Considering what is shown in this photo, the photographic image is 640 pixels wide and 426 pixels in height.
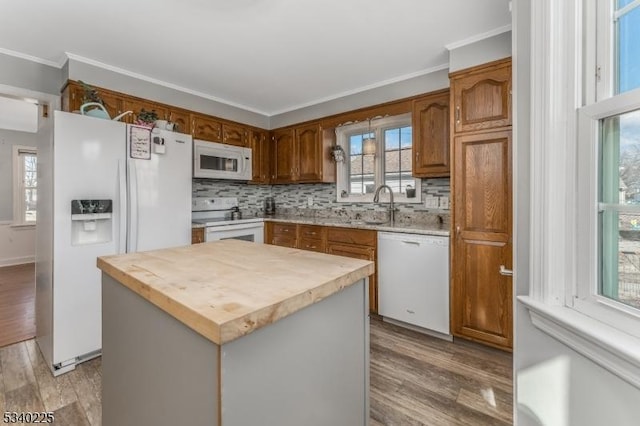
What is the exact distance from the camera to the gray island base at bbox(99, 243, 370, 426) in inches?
25.6

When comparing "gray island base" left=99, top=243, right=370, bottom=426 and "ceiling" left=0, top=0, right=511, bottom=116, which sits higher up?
"ceiling" left=0, top=0, right=511, bottom=116

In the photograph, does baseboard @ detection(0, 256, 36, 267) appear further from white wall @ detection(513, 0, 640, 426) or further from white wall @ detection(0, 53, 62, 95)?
Result: white wall @ detection(513, 0, 640, 426)

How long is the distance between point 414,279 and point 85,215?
2583mm

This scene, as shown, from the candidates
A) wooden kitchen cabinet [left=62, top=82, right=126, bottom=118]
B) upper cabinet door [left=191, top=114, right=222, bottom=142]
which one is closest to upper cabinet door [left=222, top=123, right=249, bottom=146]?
upper cabinet door [left=191, top=114, right=222, bottom=142]

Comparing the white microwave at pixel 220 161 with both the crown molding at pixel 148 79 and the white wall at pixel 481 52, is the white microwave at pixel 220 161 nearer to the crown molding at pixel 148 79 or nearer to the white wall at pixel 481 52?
the crown molding at pixel 148 79

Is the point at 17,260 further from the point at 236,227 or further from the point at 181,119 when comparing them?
the point at 236,227

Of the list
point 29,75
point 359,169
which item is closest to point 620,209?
point 359,169

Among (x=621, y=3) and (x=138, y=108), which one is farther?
(x=138, y=108)

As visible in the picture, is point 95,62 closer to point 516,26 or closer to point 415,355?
point 516,26

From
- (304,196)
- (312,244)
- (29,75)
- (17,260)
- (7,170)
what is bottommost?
(17,260)

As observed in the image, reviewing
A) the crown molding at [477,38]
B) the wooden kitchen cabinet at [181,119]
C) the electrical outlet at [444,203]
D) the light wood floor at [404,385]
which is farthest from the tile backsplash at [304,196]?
the light wood floor at [404,385]

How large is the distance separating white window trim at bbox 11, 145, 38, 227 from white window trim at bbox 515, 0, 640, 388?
7.12m

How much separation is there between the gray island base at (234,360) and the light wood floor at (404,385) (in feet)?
2.34

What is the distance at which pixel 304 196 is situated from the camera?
4.24 m
